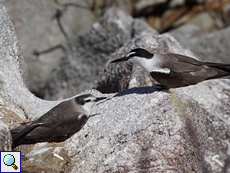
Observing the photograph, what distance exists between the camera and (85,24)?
9695 mm

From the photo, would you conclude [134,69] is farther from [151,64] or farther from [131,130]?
[131,130]

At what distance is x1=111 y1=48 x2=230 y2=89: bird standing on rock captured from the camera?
434 centimetres

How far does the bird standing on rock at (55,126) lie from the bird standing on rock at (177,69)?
1093 mm

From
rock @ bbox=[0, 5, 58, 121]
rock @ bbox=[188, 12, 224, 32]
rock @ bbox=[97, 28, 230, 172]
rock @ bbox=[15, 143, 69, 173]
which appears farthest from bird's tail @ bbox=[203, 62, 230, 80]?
rock @ bbox=[188, 12, 224, 32]

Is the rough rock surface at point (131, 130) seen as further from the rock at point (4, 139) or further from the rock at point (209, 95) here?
the rock at point (4, 139)

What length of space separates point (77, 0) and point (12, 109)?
19.1ft

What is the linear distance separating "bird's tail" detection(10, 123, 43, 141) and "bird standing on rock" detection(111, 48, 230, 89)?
5.80 ft

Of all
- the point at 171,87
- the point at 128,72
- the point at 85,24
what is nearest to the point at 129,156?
the point at 171,87

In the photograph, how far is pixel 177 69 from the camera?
4.37 meters

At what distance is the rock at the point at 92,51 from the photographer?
7.52 meters

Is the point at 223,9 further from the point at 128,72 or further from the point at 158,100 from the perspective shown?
the point at 158,100

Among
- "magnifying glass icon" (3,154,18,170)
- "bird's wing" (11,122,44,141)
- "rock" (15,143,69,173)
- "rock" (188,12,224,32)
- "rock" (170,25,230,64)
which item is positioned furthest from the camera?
"rock" (188,12,224,32)

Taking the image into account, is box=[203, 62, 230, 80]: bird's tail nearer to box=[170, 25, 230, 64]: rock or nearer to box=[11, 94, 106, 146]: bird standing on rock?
box=[11, 94, 106, 146]: bird standing on rock

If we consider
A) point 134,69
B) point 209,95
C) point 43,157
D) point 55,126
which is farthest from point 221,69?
point 43,157
